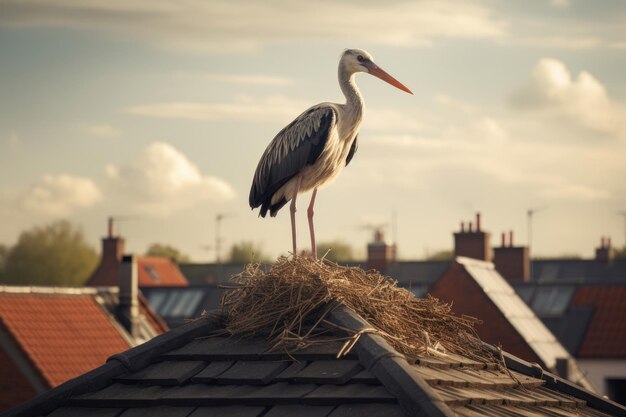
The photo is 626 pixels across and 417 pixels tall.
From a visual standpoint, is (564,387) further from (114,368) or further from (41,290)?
(41,290)

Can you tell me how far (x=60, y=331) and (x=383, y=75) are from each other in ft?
76.0

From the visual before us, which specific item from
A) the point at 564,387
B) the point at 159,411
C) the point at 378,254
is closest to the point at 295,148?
the point at 564,387

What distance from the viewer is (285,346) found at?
979cm

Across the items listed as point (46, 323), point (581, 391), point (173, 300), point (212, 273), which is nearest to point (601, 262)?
point (173, 300)

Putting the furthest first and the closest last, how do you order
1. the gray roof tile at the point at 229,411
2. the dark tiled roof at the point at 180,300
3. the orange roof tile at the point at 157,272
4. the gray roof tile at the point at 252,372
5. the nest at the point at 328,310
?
the orange roof tile at the point at 157,272, the dark tiled roof at the point at 180,300, the nest at the point at 328,310, the gray roof tile at the point at 252,372, the gray roof tile at the point at 229,411

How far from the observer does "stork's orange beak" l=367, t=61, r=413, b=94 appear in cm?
1420

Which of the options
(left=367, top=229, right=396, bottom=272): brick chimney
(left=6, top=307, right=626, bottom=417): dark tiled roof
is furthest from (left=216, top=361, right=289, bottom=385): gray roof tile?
(left=367, top=229, right=396, bottom=272): brick chimney

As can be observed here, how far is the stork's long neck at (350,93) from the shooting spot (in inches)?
541

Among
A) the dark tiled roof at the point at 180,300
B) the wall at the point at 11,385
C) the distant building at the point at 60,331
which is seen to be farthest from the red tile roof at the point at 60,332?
the dark tiled roof at the point at 180,300

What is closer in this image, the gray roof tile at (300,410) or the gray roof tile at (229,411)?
the gray roof tile at (300,410)

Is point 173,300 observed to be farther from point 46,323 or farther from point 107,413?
point 107,413

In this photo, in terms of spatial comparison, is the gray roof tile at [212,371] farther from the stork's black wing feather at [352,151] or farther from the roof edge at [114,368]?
the stork's black wing feather at [352,151]

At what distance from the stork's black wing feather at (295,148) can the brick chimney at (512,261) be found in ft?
162

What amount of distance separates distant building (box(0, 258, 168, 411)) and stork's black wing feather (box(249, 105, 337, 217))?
789 inches
